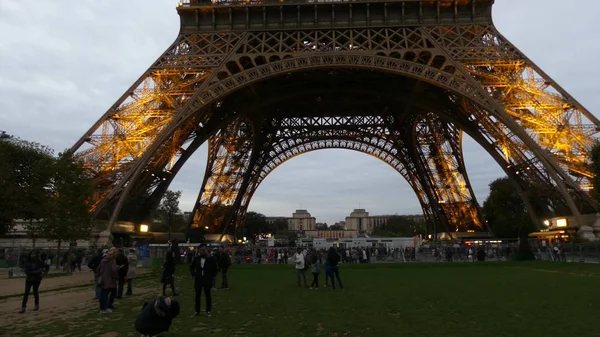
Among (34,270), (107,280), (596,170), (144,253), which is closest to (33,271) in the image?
(34,270)

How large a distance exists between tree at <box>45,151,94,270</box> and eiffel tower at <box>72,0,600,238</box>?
1.01 metres

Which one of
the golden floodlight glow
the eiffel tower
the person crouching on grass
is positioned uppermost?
the eiffel tower

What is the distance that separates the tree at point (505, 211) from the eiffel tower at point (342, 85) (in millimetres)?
30546

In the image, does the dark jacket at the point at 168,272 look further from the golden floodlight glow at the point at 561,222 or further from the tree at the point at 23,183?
the golden floodlight glow at the point at 561,222

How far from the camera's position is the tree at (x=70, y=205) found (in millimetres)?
28672

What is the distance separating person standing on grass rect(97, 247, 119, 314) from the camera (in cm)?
1157

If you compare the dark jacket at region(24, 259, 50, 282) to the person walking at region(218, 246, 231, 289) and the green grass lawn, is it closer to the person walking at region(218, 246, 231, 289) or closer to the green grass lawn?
the green grass lawn

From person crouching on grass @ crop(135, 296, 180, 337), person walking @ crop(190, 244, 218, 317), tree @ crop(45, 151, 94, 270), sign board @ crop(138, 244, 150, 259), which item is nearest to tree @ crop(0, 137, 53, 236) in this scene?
tree @ crop(45, 151, 94, 270)

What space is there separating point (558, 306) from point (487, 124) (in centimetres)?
2191

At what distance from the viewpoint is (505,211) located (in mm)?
66562

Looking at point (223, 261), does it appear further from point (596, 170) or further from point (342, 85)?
point (342, 85)

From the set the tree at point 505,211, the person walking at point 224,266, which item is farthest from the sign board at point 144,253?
the tree at point 505,211

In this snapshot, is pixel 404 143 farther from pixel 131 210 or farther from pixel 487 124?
pixel 131 210

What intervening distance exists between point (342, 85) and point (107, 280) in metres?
31.4
